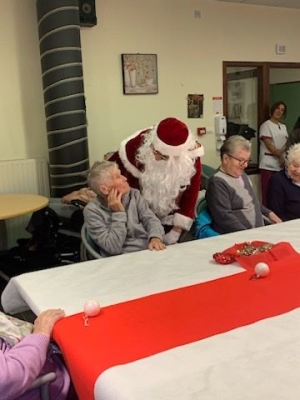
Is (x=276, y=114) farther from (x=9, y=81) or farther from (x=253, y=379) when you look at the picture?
(x=253, y=379)

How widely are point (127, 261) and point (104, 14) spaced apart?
3.44 meters

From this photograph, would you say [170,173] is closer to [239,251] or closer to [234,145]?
[234,145]

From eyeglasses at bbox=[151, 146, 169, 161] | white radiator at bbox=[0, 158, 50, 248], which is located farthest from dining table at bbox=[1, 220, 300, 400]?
white radiator at bbox=[0, 158, 50, 248]

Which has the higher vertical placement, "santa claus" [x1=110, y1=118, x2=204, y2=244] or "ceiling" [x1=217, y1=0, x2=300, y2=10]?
"ceiling" [x1=217, y1=0, x2=300, y2=10]

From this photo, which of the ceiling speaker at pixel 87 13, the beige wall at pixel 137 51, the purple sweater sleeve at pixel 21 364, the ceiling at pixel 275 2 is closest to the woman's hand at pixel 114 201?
the purple sweater sleeve at pixel 21 364

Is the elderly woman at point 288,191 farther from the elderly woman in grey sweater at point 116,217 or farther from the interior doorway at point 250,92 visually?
the interior doorway at point 250,92

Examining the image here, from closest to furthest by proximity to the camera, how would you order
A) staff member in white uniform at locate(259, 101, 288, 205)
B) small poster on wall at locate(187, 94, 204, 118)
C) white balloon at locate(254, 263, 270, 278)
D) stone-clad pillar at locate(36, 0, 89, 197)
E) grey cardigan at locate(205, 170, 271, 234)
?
white balloon at locate(254, 263, 270, 278) → grey cardigan at locate(205, 170, 271, 234) → stone-clad pillar at locate(36, 0, 89, 197) → small poster on wall at locate(187, 94, 204, 118) → staff member in white uniform at locate(259, 101, 288, 205)

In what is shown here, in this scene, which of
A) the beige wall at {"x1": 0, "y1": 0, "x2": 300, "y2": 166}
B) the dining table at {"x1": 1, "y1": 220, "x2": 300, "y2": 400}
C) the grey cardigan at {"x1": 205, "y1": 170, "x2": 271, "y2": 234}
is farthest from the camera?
the beige wall at {"x1": 0, "y1": 0, "x2": 300, "y2": 166}

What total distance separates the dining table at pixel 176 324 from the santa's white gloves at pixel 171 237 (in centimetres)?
56

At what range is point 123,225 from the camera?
2203 millimetres

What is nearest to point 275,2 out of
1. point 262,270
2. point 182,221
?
point 182,221

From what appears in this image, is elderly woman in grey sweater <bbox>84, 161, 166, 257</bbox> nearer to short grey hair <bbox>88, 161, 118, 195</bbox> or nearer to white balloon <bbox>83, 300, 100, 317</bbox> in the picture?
short grey hair <bbox>88, 161, 118, 195</bbox>

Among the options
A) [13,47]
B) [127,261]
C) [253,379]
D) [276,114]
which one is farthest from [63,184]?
[253,379]

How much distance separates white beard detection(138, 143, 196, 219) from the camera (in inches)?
100
